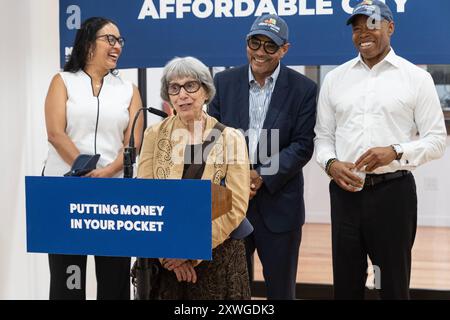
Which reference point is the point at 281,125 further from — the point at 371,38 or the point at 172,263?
the point at 172,263

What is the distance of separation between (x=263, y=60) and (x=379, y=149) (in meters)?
0.68

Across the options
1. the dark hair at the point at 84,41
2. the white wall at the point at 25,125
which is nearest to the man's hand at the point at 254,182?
the white wall at the point at 25,125

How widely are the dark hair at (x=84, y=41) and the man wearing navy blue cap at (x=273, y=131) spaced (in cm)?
66

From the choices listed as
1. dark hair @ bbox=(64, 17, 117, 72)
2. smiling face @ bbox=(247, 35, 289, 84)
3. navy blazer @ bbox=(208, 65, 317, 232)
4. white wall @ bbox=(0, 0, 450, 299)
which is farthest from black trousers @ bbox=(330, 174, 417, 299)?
dark hair @ bbox=(64, 17, 117, 72)

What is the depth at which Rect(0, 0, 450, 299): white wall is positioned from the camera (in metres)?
3.19

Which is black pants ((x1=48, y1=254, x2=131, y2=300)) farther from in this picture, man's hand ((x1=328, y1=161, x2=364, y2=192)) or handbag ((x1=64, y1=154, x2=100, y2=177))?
man's hand ((x1=328, y1=161, x2=364, y2=192))

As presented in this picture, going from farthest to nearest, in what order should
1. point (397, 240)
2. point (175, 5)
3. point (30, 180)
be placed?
point (175, 5) < point (397, 240) < point (30, 180)

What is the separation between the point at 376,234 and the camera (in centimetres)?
267

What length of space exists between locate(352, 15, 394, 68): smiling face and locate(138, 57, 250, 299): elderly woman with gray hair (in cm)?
72

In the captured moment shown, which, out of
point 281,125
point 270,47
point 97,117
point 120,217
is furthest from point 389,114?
point 97,117
